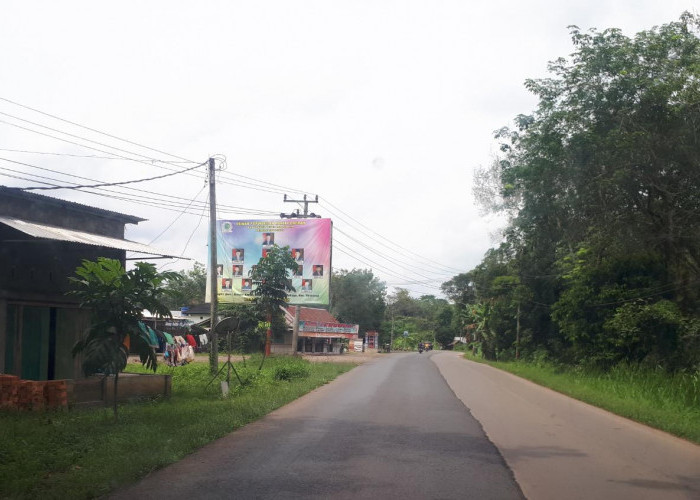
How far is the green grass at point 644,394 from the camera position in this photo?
470 inches

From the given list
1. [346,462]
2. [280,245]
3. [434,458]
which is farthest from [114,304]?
[280,245]

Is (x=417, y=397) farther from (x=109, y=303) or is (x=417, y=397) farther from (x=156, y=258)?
(x=109, y=303)

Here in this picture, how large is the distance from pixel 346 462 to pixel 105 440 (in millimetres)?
3693

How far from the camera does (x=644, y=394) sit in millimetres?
15773

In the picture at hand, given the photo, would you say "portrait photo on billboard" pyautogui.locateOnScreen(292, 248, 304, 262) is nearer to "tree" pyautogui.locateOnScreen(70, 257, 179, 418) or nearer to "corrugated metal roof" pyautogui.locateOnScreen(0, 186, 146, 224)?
"corrugated metal roof" pyautogui.locateOnScreen(0, 186, 146, 224)

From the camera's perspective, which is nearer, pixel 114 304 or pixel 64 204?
pixel 114 304

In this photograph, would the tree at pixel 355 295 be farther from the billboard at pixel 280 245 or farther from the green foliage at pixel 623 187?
the green foliage at pixel 623 187

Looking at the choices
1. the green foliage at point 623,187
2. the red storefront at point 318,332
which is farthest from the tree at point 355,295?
the green foliage at point 623,187

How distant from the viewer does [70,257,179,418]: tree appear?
10570mm

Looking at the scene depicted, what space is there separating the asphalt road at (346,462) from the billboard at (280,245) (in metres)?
23.4

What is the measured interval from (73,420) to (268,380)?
10.1 m

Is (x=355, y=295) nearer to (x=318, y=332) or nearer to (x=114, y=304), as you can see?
(x=318, y=332)

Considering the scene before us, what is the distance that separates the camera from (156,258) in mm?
15148

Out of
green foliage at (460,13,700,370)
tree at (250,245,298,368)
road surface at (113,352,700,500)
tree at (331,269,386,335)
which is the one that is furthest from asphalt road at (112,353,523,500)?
tree at (331,269,386,335)
